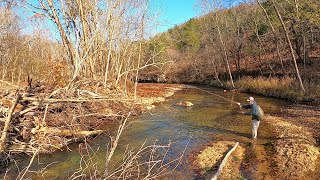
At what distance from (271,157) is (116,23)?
15.0m

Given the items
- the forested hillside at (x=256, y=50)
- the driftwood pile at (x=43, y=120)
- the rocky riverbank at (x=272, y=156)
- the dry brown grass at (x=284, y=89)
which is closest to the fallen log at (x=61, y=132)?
the driftwood pile at (x=43, y=120)

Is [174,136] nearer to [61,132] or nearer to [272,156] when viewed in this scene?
[272,156]

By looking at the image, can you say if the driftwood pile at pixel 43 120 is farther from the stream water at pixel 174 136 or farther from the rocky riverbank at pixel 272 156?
the rocky riverbank at pixel 272 156

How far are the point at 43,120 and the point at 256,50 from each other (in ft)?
104

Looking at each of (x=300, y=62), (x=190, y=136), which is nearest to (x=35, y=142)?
(x=190, y=136)

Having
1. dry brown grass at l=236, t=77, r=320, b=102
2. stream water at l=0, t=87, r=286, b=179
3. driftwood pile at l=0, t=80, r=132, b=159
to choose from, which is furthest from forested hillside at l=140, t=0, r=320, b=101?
driftwood pile at l=0, t=80, r=132, b=159

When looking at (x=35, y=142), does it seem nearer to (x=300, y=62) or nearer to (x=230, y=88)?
(x=230, y=88)

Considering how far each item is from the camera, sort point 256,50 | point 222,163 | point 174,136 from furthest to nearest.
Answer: point 256,50
point 174,136
point 222,163

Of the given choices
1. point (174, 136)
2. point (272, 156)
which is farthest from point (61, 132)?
point (272, 156)

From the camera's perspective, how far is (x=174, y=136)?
1280 centimetres

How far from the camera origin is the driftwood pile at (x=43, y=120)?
31.8 ft

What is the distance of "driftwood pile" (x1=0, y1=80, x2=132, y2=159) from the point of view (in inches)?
381

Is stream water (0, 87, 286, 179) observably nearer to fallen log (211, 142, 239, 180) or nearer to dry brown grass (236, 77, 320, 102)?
fallen log (211, 142, 239, 180)

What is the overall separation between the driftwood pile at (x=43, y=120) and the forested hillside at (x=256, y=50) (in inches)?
298
